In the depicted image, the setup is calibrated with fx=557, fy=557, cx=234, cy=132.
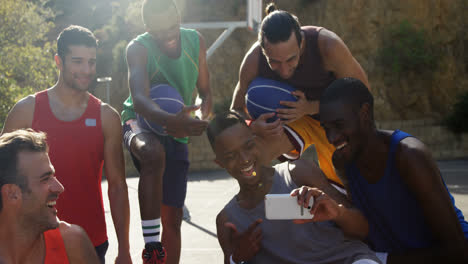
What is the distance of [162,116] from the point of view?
3715 mm

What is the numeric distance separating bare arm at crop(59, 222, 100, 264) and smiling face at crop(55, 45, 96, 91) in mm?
1361

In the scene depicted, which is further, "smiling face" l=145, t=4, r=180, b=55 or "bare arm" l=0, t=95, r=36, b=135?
"smiling face" l=145, t=4, r=180, b=55

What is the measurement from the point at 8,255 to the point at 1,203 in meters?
0.25

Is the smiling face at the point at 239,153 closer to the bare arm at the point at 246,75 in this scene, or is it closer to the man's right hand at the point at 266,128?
the man's right hand at the point at 266,128

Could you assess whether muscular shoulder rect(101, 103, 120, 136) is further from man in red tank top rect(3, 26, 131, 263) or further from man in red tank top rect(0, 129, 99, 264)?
man in red tank top rect(0, 129, 99, 264)

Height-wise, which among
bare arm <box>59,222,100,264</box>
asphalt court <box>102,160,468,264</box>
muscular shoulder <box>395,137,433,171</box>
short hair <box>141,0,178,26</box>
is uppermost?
short hair <box>141,0,178,26</box>

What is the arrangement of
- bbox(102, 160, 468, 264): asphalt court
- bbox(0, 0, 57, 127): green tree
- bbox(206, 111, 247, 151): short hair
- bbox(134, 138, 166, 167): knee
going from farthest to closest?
1. bbox(0, 0, 57, 127): green tree
2. bbox(102, 160, 468, 264): asphalt court
3. bbox(134, 138, 166, 167): knee
4. bbox(206, 111, 247, 151): short hair

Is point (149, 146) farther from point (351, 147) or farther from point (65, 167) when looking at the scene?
point (351, 147)

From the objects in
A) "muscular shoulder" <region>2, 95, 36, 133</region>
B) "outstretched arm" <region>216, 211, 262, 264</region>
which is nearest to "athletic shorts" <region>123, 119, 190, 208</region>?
"muscular shoulder" <region>2, 95, 36, 133</region>

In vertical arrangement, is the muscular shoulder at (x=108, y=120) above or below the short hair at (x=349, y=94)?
below

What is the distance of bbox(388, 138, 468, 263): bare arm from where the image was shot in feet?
8.67

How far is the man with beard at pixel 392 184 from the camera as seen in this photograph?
2.67 m

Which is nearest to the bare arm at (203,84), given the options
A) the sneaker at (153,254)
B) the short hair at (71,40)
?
the short hair at (71,40)

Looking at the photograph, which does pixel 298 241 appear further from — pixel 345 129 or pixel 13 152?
pixel 13 152
